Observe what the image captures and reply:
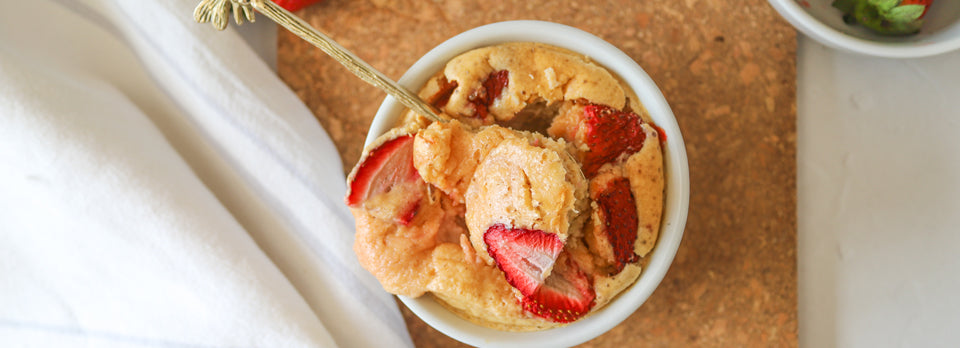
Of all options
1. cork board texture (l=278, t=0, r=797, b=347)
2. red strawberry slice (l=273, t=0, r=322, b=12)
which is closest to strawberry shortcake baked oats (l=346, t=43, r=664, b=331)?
cork board texture (l=278, t=0, r=797, b=347)

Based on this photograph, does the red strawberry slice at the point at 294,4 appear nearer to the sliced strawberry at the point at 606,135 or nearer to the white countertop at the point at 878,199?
the sliced strawberry at the point at 606,135

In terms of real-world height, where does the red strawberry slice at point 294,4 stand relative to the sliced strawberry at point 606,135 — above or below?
above

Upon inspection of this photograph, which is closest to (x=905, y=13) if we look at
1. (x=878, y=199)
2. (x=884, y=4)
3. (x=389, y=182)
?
(x=884, y=4)

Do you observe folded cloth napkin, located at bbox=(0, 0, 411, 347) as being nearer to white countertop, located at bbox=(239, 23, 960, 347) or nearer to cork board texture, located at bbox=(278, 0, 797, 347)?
cork board texture, located at bbox=(278, 0, 797, 347)

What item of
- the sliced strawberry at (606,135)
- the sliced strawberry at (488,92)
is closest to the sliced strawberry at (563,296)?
the sliced strawberry at (606,135)

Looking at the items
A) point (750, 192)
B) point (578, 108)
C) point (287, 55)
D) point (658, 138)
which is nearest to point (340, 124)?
point (287, 55)

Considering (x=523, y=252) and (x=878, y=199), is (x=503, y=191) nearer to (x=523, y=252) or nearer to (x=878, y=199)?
(x=523, y=252)
